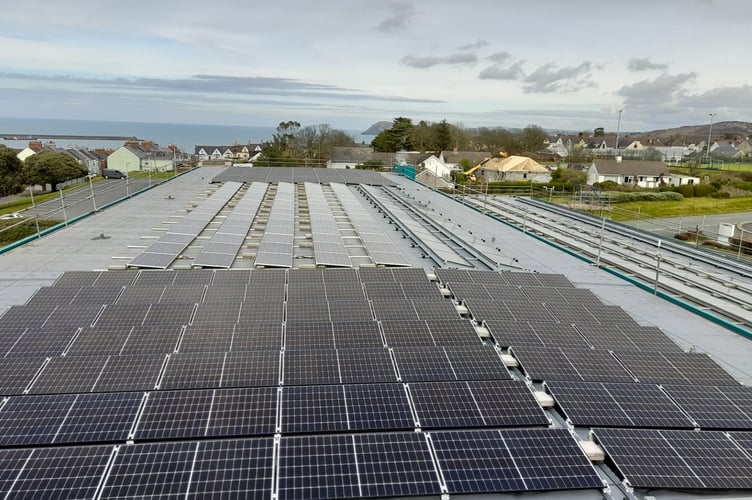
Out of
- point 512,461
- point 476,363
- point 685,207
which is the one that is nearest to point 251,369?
point 476,363

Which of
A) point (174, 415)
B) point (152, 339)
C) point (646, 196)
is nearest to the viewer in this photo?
point (174, 415)

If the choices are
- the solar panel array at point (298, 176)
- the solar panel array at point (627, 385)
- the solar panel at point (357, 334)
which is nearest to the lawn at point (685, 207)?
the solar panel array at point (298, 176)

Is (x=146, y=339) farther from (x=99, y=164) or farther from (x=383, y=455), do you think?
(x=99, y=164)

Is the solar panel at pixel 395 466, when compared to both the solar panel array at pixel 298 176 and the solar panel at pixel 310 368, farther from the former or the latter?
the solar panel array at pixel 298 176

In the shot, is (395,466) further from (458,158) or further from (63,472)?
(458,158)

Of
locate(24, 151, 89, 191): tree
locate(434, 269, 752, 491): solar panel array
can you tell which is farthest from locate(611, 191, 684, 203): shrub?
locate(24, 151, 89, 191): tree

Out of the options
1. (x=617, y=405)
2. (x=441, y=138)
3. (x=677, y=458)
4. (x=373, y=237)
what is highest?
(x=441, y=138)
